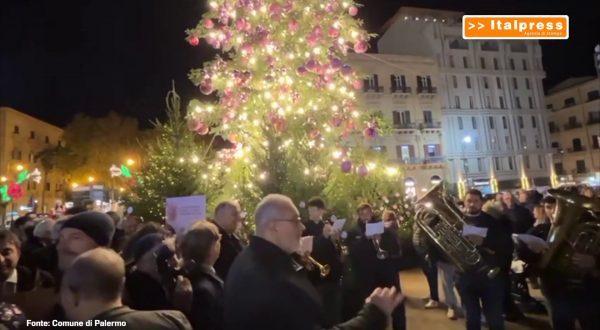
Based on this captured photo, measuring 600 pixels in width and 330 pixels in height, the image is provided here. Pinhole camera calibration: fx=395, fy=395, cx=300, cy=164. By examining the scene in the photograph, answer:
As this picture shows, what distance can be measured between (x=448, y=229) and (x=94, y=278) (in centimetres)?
471

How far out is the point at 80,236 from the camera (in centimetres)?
296

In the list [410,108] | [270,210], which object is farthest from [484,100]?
[270,210]

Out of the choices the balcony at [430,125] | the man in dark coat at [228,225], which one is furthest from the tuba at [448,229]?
the balcony at [430,125]

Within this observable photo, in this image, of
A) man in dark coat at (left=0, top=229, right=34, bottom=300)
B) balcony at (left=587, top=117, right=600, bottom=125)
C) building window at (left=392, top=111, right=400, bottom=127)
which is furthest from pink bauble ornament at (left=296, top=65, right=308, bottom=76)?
balcony at (left=587, top=117, right=600, bottom=125)

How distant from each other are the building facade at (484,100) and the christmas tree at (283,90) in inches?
1468

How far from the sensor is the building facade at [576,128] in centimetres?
5075

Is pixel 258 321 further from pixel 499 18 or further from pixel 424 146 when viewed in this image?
pixel 424 146

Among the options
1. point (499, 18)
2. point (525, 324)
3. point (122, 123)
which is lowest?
point (525, 324)

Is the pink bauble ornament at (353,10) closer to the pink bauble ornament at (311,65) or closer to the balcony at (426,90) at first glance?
the pink bauble ornament at (311,65)

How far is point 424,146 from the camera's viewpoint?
43.3m

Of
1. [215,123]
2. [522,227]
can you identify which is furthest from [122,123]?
[522,227]

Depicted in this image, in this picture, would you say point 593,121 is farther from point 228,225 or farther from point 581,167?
point 228,225

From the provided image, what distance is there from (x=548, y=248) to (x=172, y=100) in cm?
1008

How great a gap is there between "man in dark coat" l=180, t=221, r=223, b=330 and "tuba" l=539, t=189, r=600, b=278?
345 centimetres
